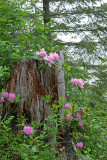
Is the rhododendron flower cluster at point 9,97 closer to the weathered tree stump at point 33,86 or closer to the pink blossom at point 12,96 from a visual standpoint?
the pink blossom at point 12,96

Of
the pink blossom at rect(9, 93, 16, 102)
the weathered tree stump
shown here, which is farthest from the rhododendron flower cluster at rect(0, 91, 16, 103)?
the weathered tree stump

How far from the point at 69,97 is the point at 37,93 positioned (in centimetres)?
99

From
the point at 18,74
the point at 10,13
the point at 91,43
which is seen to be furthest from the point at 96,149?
the point at 91,43

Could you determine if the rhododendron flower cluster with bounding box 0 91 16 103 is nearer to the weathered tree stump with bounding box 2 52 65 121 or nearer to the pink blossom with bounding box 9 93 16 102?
the pink blossom with bounding box 9 93 16 102

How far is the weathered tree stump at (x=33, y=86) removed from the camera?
288 centimetres

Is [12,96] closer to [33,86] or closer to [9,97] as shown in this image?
[9,97]

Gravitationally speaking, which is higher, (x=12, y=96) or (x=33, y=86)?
(x=33, y=86)

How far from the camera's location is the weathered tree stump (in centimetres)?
288

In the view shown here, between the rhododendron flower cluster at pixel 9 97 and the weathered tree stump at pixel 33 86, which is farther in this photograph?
the weathered tree stump at pixel 33 86

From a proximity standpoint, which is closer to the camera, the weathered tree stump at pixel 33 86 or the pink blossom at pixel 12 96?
the pink blossom at pixel 12 96

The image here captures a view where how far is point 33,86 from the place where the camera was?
2.92 metres

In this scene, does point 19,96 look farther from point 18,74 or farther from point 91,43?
point 91,43

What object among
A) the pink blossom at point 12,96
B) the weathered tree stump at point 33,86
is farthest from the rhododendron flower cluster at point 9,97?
the weathered tree stump at point 33,86

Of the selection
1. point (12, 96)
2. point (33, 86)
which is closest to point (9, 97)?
point (12, 96)
